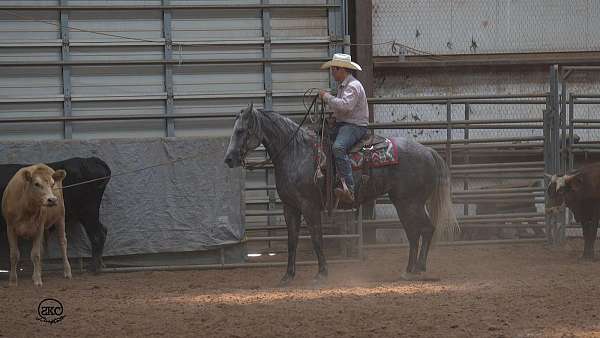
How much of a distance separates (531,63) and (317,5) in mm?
4039

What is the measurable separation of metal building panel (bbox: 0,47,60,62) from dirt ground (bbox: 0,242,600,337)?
11.7 feet

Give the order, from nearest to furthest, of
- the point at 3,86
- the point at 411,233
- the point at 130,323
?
the point at 130,323, the point at 411,233, the point at 3,86

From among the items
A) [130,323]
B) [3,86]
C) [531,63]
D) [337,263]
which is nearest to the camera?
[130,323]

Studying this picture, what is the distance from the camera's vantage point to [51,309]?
7723 millimetres

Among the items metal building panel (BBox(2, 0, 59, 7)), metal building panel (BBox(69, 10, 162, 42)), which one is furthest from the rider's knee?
metal building panel (BBox(2, 0, 59, 7))

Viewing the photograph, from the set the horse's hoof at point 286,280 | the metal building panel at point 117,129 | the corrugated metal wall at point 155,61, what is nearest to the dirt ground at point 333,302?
the horse's hoof at point 286,280

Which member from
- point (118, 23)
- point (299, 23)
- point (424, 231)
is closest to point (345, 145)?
point (424, 231)

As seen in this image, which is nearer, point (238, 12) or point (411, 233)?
point (411, 233)

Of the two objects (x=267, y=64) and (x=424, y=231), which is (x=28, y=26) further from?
(x=424, y=231)

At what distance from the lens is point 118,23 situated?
1291cm

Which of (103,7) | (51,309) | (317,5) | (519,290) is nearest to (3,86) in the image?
(103,7)

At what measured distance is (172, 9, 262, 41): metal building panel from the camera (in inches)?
514

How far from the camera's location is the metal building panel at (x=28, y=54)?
498 inches

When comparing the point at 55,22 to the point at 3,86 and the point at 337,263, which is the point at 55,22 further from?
the point at 337,263
